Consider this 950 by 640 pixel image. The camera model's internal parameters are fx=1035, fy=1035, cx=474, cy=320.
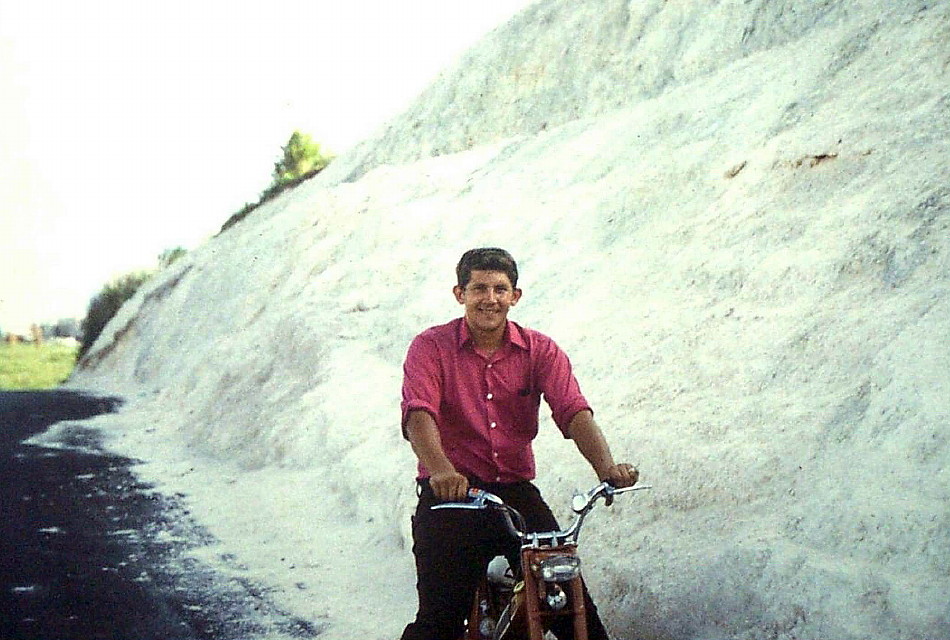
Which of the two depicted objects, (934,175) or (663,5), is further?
(663,5)

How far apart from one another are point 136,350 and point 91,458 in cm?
1321

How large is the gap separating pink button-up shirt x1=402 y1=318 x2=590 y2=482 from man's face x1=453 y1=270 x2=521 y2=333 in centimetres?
7

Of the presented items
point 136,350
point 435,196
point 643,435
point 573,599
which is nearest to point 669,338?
point 643,435

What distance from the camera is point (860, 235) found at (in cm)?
660

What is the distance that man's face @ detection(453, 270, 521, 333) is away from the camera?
12.8 feet

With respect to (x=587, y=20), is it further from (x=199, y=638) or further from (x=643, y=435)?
(x=199, y=638)

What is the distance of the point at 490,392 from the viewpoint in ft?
12.8

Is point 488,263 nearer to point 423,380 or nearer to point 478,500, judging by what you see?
point 423,380

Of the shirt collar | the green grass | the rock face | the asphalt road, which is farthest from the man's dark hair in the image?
the green grass

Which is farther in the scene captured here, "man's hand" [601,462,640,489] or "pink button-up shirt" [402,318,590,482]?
"pink button-up shirt" [402,318,590,482]

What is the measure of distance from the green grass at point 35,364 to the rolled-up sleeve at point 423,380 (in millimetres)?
24061

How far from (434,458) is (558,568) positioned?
0.66 meters

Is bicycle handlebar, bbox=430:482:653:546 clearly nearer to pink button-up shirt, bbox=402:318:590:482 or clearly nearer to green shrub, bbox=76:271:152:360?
pink button-up shirt, bbox=402:318:590:482

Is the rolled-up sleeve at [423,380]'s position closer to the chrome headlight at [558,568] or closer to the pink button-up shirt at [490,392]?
the pink button-up shirt at [490,392]
